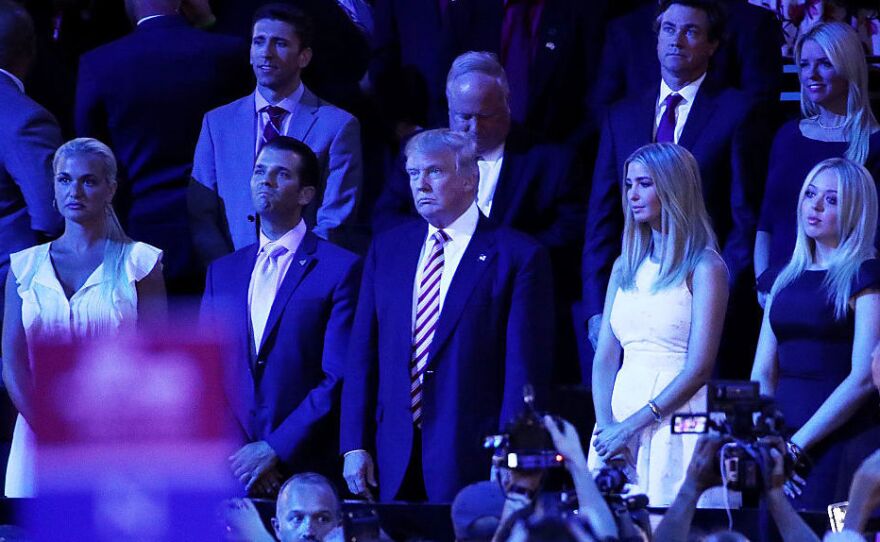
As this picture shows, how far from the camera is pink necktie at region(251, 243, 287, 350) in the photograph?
21.4 feet

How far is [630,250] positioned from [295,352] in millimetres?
1263

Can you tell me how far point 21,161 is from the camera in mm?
6828

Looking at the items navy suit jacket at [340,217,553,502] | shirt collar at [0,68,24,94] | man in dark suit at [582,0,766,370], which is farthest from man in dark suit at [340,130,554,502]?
shirt collar at [0,68,24,94]

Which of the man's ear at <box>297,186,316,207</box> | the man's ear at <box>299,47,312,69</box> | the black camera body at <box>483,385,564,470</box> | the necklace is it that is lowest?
the black camera body at <box>483,385,564,470</box>

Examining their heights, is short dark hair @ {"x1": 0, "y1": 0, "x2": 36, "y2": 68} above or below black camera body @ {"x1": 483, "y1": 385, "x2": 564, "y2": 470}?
above

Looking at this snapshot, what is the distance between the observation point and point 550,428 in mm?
4508

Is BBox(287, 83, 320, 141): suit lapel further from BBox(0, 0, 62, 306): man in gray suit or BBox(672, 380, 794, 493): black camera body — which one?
BBox(672, 380, 794, 493): black camera body

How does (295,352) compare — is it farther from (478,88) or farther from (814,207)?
(814,207)

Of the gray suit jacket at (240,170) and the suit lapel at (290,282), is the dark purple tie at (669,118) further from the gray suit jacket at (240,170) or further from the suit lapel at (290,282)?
the suit lapel at (290,282)

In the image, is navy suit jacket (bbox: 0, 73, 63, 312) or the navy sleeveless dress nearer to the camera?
the navy sleeveless dress

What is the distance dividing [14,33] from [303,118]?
3.86 ft

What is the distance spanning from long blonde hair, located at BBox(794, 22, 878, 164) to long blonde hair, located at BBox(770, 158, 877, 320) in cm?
46

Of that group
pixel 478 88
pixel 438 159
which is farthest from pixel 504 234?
pixel 478 88

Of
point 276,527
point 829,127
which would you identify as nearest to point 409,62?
point 829,127
